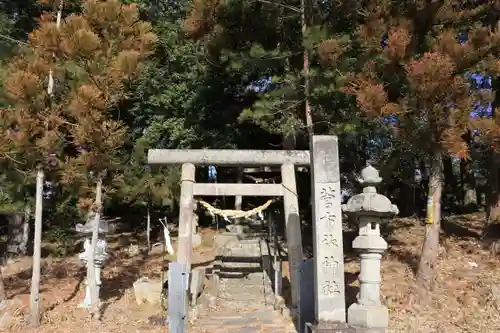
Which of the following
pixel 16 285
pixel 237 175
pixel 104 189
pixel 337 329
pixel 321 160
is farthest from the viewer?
pixel 237 175

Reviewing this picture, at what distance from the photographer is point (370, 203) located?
6.71 m

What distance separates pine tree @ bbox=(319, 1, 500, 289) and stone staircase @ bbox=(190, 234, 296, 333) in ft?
9.79

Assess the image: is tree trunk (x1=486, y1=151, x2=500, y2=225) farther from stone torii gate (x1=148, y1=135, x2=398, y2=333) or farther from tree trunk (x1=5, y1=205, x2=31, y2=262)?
tree trunk (x1=5, y1=205, x2=31, y2=262)

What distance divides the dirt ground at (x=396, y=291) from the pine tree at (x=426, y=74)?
70 cm

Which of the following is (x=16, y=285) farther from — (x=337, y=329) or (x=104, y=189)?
(x=337, y=329)

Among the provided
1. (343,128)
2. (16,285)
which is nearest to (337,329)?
(343,128)

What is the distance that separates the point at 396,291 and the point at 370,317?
2083 mm

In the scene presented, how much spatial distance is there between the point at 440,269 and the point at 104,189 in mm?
6867

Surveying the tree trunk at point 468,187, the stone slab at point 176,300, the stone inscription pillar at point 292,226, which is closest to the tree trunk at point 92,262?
the stone slab at point 176,300

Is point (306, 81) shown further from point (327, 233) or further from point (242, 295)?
point (242, 295)

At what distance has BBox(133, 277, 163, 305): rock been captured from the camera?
1010 cm

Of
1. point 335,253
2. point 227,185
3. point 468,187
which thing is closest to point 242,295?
point 227,185

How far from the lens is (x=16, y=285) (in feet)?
37.2

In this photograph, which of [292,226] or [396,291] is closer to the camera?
[396,291]
